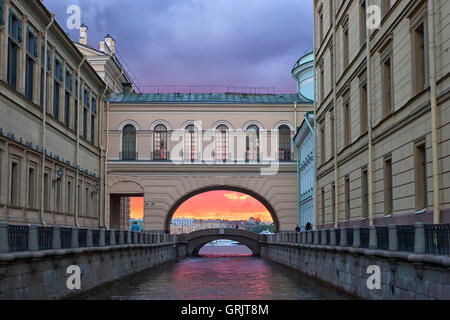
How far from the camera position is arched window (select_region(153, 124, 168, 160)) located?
4662 cm

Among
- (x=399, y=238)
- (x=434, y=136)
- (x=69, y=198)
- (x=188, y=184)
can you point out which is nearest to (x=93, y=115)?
(x=188, y=184)

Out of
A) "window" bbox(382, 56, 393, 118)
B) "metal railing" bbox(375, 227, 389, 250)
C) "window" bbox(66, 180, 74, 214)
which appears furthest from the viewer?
"window" bbox(66, 180, 74, 214)

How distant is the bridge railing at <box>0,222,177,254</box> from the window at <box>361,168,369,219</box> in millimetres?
8529

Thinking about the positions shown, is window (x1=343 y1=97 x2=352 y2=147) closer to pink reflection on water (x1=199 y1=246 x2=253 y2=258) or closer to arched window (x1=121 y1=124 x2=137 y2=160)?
arched window (x1=121 y1=124 x2=137 y2=160)

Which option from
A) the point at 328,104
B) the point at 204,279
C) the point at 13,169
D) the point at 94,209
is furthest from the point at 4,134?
the point at 94,209

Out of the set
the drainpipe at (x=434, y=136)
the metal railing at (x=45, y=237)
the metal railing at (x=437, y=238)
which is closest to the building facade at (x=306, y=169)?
the drainpipe at (x=434, y=136)

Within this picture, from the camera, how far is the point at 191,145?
46719 mm

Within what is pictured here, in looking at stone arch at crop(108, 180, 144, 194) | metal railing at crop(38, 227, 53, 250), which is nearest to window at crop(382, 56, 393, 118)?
metal railing at crop(38, 227, 53, 250)

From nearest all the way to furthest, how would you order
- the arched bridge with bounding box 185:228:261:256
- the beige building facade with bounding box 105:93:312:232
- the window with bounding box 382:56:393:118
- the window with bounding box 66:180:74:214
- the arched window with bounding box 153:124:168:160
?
the window with bounding box 382:56:393:118 < the window with bounding box 66:180:74:214 < the beige building facade with bounding box 105:93:312:232 < the arched window with bounding box 153:124:168:160 < the arched bridge with bounding box 185:228:261:256

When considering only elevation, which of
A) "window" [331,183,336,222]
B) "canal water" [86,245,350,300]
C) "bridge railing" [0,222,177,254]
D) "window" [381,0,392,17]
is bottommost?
"canal water" [86,245,350,300]

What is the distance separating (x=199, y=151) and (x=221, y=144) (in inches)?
62.2

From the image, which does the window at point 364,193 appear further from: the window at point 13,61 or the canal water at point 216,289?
the window at point 13,61

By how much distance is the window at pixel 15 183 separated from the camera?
26328mm

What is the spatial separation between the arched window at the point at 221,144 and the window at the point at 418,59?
2997 centimetres
